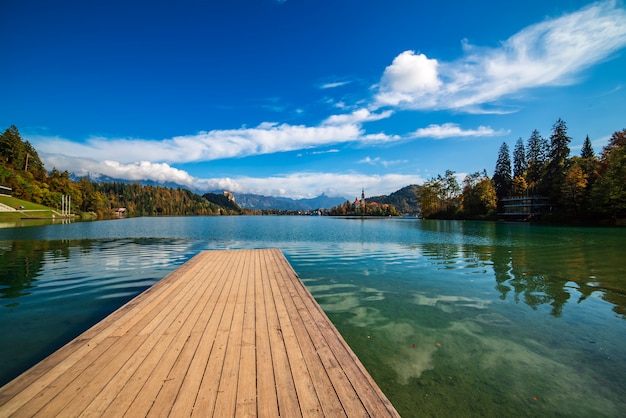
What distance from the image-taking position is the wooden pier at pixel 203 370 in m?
3.13

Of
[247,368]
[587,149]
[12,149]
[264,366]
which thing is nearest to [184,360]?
[247,368]

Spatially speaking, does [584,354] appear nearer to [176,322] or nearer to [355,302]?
[355,302]

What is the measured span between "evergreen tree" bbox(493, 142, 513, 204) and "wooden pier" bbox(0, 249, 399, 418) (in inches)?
4223

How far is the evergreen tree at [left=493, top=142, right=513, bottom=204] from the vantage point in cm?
9396

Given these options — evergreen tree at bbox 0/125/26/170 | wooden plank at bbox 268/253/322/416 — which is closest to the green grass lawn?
evergreen tree at bbox 0/125/26/170

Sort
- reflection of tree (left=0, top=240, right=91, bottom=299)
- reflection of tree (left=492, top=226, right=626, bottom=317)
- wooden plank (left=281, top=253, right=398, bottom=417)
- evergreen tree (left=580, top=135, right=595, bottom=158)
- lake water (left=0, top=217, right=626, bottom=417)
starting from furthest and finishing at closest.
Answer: evergreen tree (left=580, top=135, right=595, bottom=158) → reflection of tree (left=0, top=240, right=91, bottom=299) → reflection of tree (left=492, top=226, right=626, bottom=317) → lake water (left=0, top=217, right=626, bottom=417) → wooden plank (left=281, top=253, right=398, bottom=417)

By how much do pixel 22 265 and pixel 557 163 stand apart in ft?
336

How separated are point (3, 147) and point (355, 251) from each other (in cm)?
12543

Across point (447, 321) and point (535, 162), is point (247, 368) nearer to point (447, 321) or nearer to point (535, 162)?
point (447, 321)

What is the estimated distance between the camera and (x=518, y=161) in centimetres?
9581

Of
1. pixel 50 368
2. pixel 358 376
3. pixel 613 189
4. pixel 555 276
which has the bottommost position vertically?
pixel 555 276

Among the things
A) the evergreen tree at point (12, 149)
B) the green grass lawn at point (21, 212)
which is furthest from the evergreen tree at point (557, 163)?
the evergreen tree at point (12, 149)

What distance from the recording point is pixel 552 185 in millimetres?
74500

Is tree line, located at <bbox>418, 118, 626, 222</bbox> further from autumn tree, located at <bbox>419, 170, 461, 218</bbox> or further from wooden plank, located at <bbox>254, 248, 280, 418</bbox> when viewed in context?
wooden plank, located at <bbox>254, 248, 280, 418</bbox>
